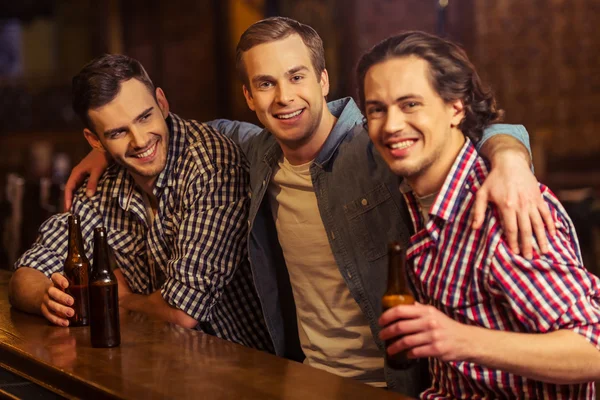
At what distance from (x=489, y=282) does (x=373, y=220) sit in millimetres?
577

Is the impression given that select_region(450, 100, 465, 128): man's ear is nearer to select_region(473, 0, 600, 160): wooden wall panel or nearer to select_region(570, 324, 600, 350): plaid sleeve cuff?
select_region(570, 324, 600, 350): plaid sleeve cuff

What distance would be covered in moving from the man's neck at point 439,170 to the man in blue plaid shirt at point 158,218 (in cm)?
82

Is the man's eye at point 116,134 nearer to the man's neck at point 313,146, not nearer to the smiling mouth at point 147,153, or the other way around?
the smiling mouth at point 147,153

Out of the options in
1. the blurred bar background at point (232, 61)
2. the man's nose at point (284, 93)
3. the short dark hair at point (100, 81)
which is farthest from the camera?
the blurred bar background at point (232, 61)

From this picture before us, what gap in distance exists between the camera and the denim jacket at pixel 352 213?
2166 mm

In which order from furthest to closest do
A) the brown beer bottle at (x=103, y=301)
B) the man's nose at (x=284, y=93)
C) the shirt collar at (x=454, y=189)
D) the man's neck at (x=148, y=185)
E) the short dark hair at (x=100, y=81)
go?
the man's neck at (x=148, y=185)
the short dark hair at (x=100, y=81)
the man's nose at (x=284, y=93)
the brown beer bottle at (x=103, y=301)
the shirt collar at (x=454, y=189)

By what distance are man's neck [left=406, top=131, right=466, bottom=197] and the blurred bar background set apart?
2332mm

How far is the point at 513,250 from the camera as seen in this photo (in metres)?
1.64

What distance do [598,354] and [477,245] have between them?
0.32 metres

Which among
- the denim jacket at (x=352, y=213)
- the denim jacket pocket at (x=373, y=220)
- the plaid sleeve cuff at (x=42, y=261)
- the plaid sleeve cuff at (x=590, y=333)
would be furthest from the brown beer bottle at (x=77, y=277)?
the plaid sleeve cuff at (x=590, y=333)

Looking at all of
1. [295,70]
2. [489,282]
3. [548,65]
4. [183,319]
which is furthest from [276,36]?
[548,65]

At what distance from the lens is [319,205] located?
91.2 inches

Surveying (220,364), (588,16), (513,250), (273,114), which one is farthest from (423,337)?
(588,16)

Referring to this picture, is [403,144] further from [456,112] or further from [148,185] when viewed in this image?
[148,185]
